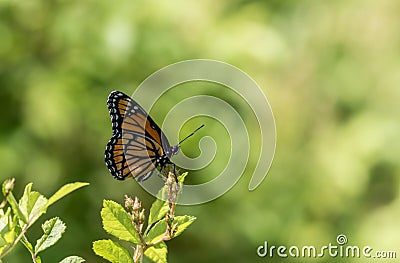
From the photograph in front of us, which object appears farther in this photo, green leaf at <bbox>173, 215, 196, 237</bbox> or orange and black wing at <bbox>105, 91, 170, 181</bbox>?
orange and black wing at <bbox>105, 91, 170, 181</bbox>

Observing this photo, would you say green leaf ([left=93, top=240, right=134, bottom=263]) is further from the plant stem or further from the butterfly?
the butterfly

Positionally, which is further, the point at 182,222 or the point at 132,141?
the point at 132,141

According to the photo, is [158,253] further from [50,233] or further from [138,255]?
[50,233]

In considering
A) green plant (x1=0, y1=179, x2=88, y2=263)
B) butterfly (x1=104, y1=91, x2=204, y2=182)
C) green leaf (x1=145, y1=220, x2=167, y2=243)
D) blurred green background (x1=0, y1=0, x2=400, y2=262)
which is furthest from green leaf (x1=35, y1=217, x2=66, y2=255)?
blurred green background (x1=0, y1=0, x2=400, y2=262)

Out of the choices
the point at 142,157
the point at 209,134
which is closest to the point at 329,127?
the point at 209,134

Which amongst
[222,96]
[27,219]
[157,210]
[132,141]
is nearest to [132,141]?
[132,141]

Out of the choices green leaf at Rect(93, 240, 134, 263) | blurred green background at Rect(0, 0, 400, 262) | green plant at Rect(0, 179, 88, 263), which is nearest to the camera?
green plant at Rect(0, 179, 88, 263)
